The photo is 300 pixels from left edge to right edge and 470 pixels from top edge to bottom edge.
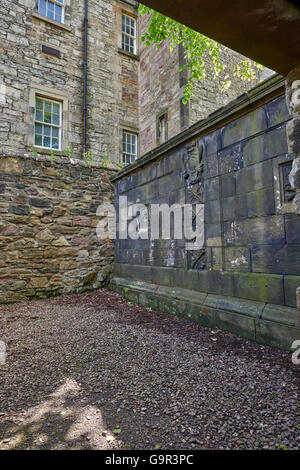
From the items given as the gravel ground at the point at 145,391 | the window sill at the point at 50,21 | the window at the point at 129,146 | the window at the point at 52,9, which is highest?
the window at the point at 52,9

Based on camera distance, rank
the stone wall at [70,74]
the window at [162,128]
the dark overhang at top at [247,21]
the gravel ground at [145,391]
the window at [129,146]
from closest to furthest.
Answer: the dark overhang at top at [247,21], the gravel ground at [145,391], the stone wall at [70,74], the window at [162,128], the window at [129,146]

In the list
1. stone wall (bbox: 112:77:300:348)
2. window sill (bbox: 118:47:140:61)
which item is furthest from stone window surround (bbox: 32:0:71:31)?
stone wall (bbox: 112:77:300:348)

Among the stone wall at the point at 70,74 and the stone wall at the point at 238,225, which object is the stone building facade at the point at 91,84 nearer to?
the stone wall at the point at 70,74

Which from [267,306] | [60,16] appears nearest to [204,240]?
[267,306]

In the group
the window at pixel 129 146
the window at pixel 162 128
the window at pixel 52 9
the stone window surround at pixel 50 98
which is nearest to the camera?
the stone window surround at pixel 50 98

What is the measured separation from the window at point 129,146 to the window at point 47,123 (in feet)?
8.52

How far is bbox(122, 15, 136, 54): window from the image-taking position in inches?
433

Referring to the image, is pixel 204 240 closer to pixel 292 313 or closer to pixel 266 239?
pixel 266 239

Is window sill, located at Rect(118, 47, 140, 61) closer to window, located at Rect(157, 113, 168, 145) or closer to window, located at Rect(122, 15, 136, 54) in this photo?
window, located at Rect(122, 15, 136, 54)

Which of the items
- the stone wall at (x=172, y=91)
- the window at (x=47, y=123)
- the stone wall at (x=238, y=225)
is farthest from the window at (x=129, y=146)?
the stone wall at (x=238, y=225)

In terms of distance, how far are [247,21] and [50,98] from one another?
9.52m

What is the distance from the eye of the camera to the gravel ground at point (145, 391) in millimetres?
1716

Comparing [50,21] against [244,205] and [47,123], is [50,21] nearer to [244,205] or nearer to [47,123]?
[47,123]

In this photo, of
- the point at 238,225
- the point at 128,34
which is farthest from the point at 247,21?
the point at 128,34
